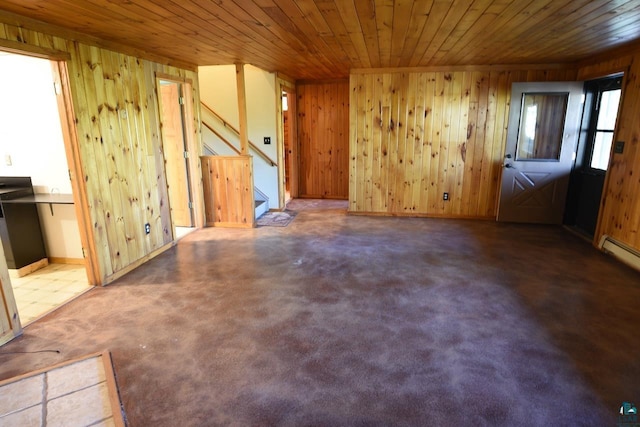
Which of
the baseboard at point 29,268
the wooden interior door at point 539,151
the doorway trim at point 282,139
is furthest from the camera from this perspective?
the doorway trim at point 282,139

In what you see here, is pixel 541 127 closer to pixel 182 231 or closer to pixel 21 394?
pixel 182 231

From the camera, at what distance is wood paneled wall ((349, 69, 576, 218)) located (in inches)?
220

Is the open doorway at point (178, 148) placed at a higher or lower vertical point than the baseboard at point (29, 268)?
higher

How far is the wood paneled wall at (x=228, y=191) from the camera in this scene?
213 inches

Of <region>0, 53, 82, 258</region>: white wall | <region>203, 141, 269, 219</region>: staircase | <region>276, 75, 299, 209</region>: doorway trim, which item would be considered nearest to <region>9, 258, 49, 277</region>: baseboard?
<region>0, 53, 82, 258</region>: white wall

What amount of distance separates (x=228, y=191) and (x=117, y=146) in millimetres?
1916

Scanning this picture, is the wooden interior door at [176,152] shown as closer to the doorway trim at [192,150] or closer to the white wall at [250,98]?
the doorway trim at [192,150]

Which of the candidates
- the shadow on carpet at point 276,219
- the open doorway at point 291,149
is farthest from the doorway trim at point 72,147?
the open doorway at point 291,149

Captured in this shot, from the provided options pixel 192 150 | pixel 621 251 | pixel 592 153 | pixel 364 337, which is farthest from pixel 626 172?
pixel 192 150

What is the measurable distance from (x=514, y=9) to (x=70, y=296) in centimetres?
437

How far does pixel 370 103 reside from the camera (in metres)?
5.91

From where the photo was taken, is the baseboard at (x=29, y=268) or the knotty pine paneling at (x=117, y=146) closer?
the knotty pine paneling at (x=117, y=146)

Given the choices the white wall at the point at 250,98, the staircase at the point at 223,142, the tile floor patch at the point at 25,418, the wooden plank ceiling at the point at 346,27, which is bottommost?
the tile floor patch at the point at 25,418

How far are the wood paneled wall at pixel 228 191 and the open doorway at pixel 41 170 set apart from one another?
1.86 meters
